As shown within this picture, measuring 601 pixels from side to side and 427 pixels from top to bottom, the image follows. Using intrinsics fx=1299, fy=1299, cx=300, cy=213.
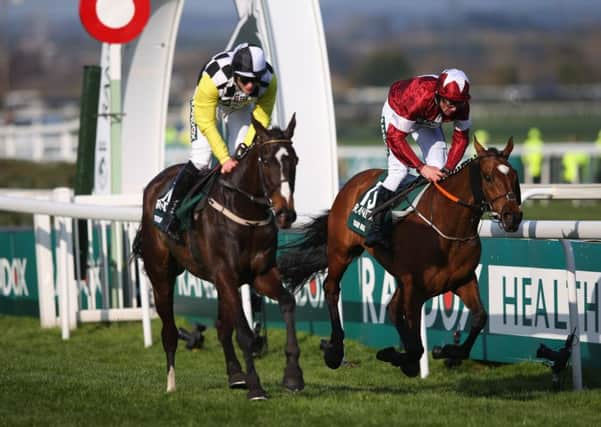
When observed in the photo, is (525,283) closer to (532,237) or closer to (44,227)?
(532,237)

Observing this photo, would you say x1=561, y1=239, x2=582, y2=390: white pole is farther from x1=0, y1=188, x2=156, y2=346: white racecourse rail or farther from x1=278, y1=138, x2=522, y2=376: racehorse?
x1=0, y1=188, x2=156, y2=346: white racecourse rail

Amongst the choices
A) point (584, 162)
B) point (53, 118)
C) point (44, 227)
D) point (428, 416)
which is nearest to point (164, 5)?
point (44, 227)

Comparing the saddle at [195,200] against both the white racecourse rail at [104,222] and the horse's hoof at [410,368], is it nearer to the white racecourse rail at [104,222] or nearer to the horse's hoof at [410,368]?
the horse's hoof at [410,368]

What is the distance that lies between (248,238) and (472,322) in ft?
4.48

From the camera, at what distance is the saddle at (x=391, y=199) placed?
7.35 m

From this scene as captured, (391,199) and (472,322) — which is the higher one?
(391,199)

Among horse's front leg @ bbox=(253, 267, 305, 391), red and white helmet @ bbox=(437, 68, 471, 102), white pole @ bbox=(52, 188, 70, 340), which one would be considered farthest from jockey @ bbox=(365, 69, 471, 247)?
white pole @ bbox=(52, 188, 70, 340)

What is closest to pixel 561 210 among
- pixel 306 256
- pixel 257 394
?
pixel 306 256

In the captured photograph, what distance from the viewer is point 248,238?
21.6 ft

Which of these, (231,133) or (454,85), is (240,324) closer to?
(231,133)

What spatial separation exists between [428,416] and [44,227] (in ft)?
18.9

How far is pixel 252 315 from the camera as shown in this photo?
9.46 metres

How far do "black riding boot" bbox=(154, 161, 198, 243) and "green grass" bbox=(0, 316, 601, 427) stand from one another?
0.86 metres

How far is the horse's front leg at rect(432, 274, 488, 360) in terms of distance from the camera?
6977 millimetres
